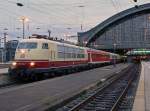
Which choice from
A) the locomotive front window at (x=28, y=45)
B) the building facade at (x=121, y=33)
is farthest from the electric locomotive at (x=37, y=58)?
the building facade at (x=121, y=33)

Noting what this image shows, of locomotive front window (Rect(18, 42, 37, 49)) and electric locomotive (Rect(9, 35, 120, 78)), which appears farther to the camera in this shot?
locomotive front window (Rect(18, 42, 37, 49))

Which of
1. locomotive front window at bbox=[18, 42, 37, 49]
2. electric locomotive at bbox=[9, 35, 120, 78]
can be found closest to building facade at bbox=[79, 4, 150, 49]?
electric locomotive at bbox=[9, 35, 120, 78]

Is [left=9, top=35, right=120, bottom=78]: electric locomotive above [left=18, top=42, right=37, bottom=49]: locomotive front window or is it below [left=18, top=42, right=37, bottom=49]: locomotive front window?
below

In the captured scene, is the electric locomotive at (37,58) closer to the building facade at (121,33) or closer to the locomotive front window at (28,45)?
the locomotive front window at (28,45)

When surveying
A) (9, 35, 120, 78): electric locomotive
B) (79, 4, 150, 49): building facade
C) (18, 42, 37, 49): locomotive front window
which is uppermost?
(79, 4, 150, 49): building facade

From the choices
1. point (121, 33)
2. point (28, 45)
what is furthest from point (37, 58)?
point (121, 33)

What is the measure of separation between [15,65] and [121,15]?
473 feet

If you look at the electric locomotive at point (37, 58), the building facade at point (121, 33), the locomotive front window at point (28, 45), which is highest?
the building facade at point (121, 33)

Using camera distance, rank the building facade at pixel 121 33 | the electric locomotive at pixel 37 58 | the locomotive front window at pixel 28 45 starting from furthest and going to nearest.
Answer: the building facade at pixel 121 33, the locomotive front window at pixel 28 45, the electric locomotive at pixel 37 58

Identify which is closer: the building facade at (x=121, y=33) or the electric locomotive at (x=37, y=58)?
the electric locomotive at (x=37, y=58)

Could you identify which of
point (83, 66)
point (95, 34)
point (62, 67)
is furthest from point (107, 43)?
point (62, 67)

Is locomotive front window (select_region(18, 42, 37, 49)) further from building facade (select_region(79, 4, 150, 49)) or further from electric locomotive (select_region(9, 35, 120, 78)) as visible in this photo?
building facade (select_region(79, 4, 150, 49))

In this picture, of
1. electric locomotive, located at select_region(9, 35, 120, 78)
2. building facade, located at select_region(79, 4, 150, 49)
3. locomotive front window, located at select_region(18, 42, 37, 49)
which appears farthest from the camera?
building facade, located at select_region(79, 4, 150, 49)

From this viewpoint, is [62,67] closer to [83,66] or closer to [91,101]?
[83,66]
